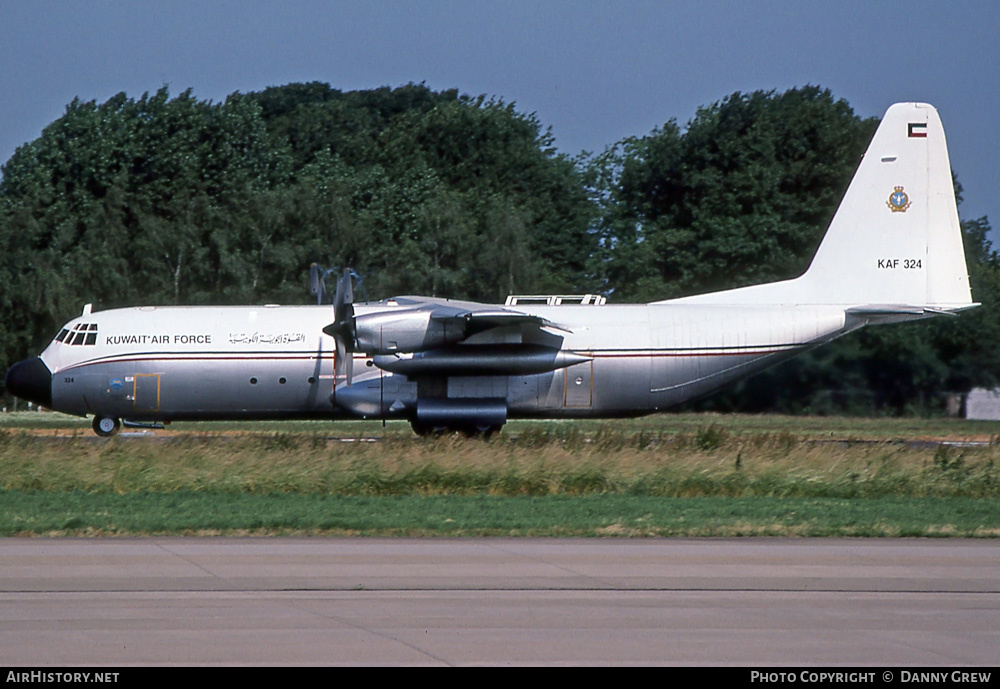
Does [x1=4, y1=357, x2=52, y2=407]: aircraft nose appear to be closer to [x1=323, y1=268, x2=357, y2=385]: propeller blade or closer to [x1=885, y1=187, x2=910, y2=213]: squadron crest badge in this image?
[x1=323, y1=268, x2=357, y2=385]: propeller blade

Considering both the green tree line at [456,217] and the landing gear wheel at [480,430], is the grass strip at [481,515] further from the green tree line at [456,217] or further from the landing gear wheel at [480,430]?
the green tree line at [456,217]

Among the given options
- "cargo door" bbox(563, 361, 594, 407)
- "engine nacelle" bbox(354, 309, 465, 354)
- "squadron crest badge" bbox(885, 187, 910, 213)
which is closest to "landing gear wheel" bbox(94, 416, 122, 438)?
"engine nacelle" bbox(354, 309, 465, 354)

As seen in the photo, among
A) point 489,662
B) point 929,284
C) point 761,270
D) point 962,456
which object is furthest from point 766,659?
point 761,270

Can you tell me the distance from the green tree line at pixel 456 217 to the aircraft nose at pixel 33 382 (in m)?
19.0

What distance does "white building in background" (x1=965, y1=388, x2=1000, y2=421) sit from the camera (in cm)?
3978

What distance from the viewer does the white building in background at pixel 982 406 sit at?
39.8 meters

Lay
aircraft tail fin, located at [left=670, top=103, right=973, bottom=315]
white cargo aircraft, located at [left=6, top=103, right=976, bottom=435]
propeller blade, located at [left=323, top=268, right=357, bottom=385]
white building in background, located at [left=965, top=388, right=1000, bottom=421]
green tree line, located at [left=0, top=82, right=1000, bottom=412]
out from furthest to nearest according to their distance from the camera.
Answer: green tree line, located at [left=0, top=82, right=1000, bottom=412] < white building in background, located at [left=965, top=388, right=1000, bottom=421] < aircraft tail fin, located at [left=670, top=103, right=973, bottom=315] < white cargo aircraft, located at [left=6, top=103, right=976, bottom=435] < propeller blade, located at [left=323, top=268, right=357, bottom=385]

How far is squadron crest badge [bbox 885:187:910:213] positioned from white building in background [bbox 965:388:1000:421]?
13880 millimetres

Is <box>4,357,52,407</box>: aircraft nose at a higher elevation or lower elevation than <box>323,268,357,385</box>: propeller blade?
lower

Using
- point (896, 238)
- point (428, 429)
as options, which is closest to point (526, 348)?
point (428, 429)

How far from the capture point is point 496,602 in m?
9.27

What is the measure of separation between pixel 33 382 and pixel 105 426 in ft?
6.35

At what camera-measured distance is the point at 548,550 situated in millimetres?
12234
